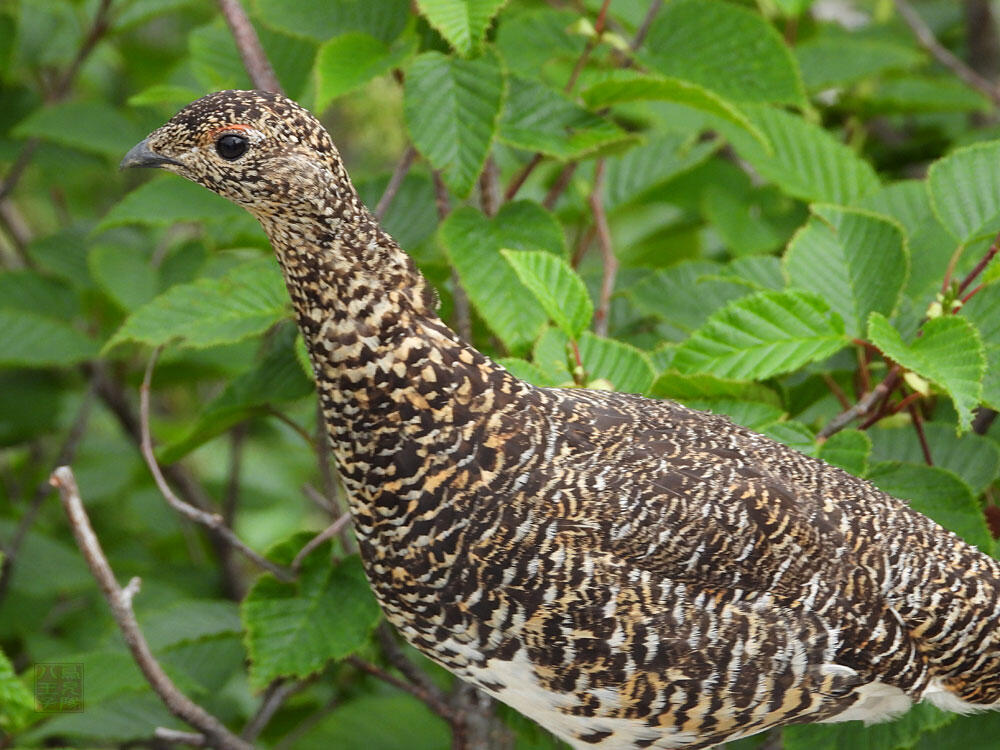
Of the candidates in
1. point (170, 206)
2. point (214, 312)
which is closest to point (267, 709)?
point (214, 312)

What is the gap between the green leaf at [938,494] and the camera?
278 centimetres

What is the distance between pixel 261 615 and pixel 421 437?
2.60 feet

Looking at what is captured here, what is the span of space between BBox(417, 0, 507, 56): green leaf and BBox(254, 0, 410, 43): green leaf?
1.67 feet

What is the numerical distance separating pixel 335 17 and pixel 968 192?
1714 mm

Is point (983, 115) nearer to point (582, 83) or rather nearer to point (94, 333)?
point (582, 83)

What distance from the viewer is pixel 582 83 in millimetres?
3365

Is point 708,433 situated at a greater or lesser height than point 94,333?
greater

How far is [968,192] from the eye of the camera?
9.83 feet

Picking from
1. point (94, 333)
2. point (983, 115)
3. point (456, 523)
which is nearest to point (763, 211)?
point (983, 115)

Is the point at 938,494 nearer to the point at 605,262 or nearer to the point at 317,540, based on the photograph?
the point at 605,262

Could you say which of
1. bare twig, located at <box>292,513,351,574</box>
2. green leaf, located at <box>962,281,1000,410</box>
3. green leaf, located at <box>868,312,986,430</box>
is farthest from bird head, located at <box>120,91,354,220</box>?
green leaf, located at <box>962,281,1000,410</box>

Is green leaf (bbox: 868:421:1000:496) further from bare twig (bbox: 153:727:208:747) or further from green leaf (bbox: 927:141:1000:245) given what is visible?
bare twig (bbox: 153:727:208:747)

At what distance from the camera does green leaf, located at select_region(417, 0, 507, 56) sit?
2703mm

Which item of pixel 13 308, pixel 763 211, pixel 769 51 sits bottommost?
pixel 13 308
